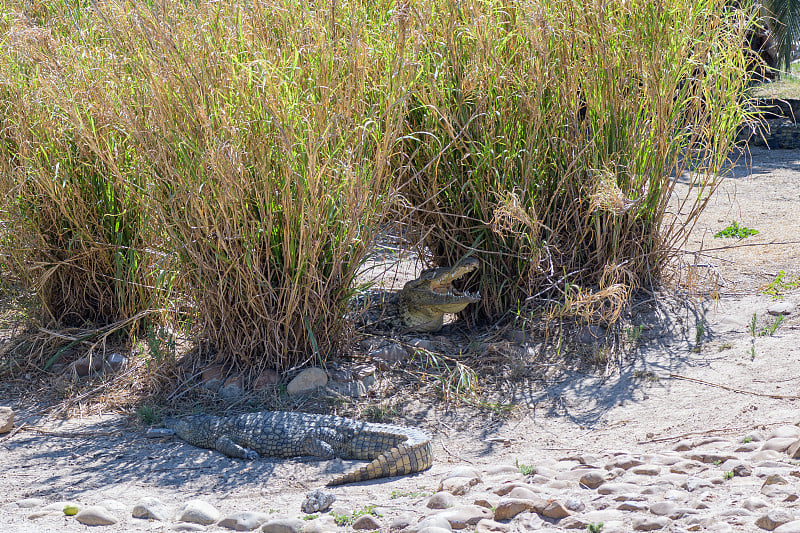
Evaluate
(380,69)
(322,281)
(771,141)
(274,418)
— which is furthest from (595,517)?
(771,141)

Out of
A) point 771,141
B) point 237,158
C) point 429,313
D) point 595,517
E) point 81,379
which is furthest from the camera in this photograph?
point 771,141

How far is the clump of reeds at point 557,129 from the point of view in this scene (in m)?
4.48

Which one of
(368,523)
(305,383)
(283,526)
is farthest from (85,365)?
(368,523)

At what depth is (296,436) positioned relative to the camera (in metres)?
3.62

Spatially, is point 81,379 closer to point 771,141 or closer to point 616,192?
point 616,192

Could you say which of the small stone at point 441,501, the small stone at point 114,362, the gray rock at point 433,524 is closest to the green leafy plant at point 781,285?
the small stone at point 441,501

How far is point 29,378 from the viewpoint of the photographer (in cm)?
452

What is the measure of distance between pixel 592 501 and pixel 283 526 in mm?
1065

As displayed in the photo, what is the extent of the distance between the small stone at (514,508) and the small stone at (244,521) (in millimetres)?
836

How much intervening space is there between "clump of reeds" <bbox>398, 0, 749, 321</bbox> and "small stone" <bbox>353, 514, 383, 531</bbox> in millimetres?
2025

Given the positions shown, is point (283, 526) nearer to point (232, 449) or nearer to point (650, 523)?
point (232, 449)

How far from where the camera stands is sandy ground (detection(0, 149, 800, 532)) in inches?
127

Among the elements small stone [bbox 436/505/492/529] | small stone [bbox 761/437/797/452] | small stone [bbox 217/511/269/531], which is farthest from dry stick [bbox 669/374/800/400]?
small stone [bbox 217/511/269/531]

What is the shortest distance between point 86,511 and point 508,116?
9.99 ft
